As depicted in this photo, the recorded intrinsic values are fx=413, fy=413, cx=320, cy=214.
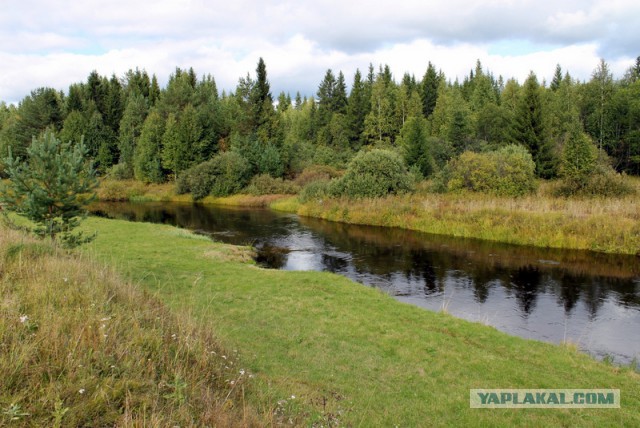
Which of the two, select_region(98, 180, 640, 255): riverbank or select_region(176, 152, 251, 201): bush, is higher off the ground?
select_region(176, 152, 251, 201): bush

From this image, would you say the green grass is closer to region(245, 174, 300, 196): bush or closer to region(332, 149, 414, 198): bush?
region(332, 149, 414, 198): bush

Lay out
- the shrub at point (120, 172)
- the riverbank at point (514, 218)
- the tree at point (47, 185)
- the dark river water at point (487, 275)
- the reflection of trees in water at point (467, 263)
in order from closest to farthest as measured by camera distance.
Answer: the tree at point (47, 185) → the dark river water at point (487, 275) → the reflection of trees in water at point (467, 263) → the riverbank at point (514, 218) → the shrub at point (120, 172)

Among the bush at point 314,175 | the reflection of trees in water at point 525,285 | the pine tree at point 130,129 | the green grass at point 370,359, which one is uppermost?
the pine tree at point 130,129

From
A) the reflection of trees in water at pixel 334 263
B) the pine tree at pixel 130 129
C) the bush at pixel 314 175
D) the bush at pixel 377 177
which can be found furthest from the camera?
the pine tree at pixel 130 129

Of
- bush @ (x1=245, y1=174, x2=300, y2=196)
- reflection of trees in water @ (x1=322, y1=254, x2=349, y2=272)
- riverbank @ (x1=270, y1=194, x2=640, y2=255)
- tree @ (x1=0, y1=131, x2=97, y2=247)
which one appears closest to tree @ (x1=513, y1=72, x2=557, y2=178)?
riverbank @ (x1=270, y1=194, x2=640, y2=255)

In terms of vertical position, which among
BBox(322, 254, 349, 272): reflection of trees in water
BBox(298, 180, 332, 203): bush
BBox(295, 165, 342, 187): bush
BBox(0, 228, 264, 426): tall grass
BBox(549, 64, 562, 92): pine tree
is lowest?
BBox(322, 254, 349, 272): reflection of trees in water

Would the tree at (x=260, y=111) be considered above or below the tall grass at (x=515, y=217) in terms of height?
above

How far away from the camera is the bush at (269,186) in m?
57.1

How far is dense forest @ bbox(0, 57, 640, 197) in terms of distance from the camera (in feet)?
195

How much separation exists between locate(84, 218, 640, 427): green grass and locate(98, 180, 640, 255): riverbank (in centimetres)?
1803

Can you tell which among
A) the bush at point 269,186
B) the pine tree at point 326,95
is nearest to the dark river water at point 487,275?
the bush at point 269,186

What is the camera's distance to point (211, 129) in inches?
2911

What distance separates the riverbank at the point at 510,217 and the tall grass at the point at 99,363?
26.5m

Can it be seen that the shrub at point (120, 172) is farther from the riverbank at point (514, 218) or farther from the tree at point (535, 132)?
the tree at point (535, 132)
